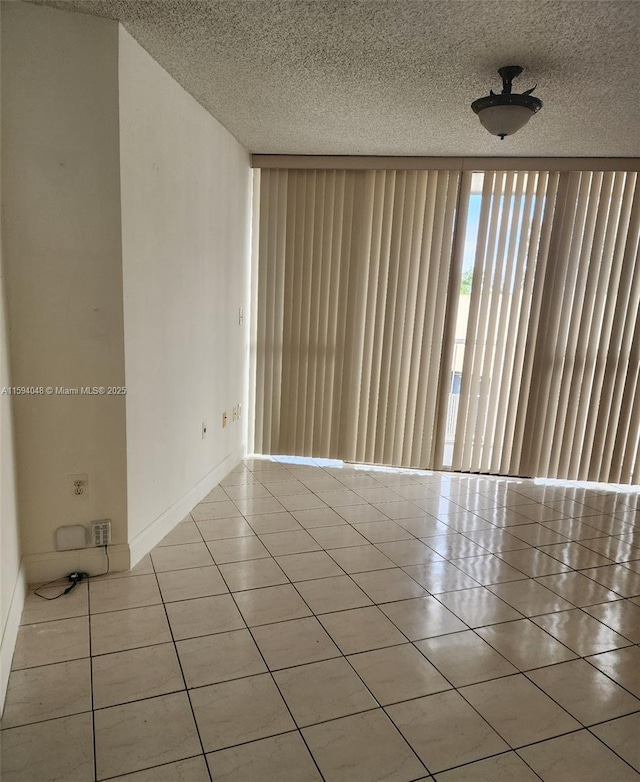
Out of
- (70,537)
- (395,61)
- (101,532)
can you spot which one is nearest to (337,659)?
(101,532)

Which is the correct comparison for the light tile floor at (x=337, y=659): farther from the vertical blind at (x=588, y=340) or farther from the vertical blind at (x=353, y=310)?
the vertical blind at (x=353, y=310)

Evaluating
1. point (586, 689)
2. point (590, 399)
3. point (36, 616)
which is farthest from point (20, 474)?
point (590, 399)

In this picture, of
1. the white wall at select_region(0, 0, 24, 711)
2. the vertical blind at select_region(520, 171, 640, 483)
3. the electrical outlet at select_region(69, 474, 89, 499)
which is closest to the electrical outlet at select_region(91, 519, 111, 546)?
the electrical outlet at select_region(69, 474, 89, 499)

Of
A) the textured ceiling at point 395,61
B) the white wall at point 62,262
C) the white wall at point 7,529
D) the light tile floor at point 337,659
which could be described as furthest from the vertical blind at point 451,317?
the white wall at point 7,529

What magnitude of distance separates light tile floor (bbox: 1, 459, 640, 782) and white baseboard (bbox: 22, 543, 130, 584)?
84 millimetres

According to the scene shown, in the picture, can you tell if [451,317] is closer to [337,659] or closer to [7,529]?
[337,659]

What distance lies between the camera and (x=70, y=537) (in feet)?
8.16

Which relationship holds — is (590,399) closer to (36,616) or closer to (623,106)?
(623,106)

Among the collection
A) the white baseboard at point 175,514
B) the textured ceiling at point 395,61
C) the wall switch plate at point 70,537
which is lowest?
the white baseboard at point 175,514

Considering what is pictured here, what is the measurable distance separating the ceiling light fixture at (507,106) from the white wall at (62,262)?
173 centimetres

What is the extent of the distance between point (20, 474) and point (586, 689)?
8.46ft

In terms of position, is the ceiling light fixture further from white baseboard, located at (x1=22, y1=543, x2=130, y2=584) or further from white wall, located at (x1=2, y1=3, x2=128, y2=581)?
white baseboard, located at (x1=22, y1=543, x2=130, y2=584)

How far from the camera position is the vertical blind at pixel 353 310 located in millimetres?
4180

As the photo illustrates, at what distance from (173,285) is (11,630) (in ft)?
6.10
